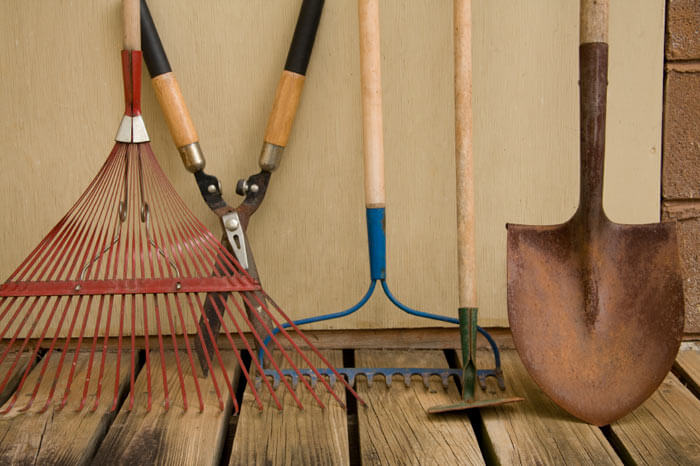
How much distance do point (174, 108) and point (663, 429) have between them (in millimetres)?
1025

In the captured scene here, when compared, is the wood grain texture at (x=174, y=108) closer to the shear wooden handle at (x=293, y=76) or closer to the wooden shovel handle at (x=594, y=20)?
the shear wooden handle at (x=293, y=76)

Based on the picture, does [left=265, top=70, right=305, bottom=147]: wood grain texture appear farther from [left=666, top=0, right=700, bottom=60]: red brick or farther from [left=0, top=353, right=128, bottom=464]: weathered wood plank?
[left=666, top=0, right=700, bottom=60]: red brick

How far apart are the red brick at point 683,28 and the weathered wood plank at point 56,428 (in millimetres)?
1257

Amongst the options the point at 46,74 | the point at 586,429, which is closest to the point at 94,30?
the point at 46,74

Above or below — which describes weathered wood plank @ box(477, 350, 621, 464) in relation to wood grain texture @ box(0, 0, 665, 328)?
below

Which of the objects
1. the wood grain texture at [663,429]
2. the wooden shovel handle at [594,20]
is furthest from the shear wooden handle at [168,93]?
the wood grain texture at [663,429]

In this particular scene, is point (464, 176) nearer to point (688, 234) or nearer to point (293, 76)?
point (293, 76)

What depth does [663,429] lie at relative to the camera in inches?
42.2

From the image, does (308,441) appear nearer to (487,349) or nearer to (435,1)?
(487,349)

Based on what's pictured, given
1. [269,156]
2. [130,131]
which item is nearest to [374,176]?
[269,156]

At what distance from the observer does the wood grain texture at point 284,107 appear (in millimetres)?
1257

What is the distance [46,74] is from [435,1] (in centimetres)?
80

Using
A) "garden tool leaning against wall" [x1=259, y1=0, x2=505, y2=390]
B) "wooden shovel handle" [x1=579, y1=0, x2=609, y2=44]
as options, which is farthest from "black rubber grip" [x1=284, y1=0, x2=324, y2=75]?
"wooden shovel handle" [x1=579, y1=0, x2=609, y2=44]

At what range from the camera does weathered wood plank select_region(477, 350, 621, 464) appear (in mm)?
999
